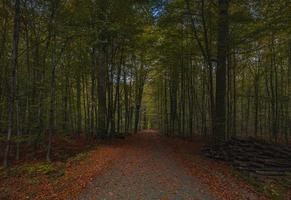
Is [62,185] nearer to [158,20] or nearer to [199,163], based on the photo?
[199,163]

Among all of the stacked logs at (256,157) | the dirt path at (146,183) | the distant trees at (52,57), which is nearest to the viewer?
the dirt path at (146,183)

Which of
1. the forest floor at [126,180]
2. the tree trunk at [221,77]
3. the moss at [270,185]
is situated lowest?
the moss at [270,185]

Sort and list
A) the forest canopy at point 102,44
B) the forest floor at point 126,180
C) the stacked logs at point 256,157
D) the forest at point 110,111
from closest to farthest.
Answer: the forest floor at point 126,180, the forest at point 110,111, the stacked logs at point 256,157, the forest canopy at point 102,44

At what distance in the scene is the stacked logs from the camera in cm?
1360

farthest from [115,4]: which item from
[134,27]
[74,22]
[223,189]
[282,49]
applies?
[223,189]

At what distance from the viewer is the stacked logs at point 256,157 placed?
44.6ft

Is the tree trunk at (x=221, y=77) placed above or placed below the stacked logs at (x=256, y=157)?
above

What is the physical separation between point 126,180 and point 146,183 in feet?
2.45

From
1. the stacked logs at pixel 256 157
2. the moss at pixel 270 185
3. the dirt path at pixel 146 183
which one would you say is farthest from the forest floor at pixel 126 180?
the stacked logs at pixel 256 157

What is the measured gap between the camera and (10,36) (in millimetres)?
25234

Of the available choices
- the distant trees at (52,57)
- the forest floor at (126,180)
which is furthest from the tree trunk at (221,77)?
the distant trees at (52,57)

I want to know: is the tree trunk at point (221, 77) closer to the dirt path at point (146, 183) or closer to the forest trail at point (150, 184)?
the dirt path at point (146, 183)

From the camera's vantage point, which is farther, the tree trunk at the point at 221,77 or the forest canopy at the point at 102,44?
the tree trunk at the point at 221,77

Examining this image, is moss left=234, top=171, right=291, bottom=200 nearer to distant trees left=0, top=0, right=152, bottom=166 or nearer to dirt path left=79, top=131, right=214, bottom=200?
dirt path left=79, top=131, right=214, bottom=200
